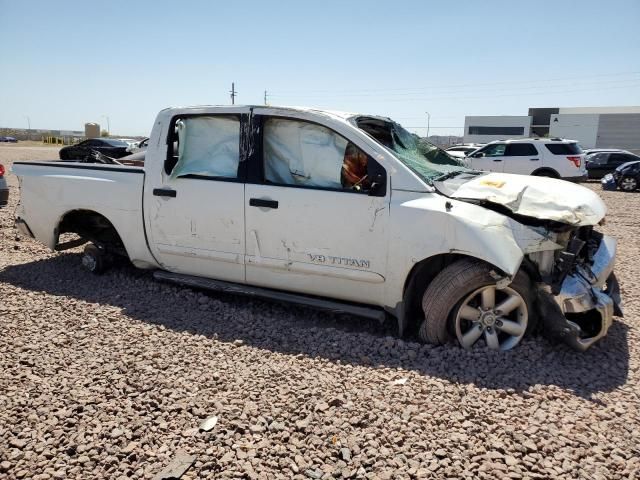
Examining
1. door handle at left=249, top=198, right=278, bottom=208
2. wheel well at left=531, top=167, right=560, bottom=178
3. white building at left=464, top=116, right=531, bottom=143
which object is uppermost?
white building at left=464, top=116, right=531, bottom=143

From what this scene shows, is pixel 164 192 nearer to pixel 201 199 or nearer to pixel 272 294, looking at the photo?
pixel 201 199

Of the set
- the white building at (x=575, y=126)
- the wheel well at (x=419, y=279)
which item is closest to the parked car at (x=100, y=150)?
the wheel well at (x=419, y=279)

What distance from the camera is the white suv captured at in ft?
52.0

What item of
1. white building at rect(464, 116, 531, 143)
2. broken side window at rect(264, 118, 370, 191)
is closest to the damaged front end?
broken side window at rect(264, 118, 370, 191)

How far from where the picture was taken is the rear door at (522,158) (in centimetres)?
1609

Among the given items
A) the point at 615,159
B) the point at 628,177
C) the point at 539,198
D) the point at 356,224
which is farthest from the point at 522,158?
the point at 356,224

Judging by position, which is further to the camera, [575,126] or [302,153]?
[575,126]

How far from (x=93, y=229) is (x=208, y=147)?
203cm

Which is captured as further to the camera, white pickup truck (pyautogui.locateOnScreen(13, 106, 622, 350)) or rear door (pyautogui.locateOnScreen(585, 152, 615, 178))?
rear door (pyautogui.locateOnScreen(585, 152, 615, 178))

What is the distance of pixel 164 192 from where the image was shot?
450 centimetres

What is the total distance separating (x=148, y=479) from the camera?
2.27 meters

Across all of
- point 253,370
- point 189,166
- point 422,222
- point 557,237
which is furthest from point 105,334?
point 557,237

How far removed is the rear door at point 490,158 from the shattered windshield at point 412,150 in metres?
12.1

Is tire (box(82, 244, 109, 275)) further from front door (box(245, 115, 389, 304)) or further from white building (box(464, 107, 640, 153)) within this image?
white building (box(464, 107, 640, 153))
